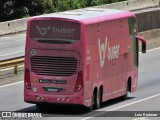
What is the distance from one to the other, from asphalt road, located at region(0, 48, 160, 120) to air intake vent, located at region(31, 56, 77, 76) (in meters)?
1.28

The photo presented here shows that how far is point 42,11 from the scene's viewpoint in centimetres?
6228

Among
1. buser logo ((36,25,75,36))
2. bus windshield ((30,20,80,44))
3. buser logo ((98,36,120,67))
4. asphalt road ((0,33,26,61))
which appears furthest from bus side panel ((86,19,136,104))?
asphalt road ((0,33,26,61))

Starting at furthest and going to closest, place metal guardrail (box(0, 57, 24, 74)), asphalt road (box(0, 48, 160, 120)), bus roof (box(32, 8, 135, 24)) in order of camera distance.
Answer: metal guardrail (box(0, 57, 24, 74))
bus roof (box(32, 8, 135, 24))
asphalt road (box(0, 48, 160, 120))

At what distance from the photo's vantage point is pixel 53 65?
81.5 feet

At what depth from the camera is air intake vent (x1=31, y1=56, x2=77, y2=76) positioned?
2470cm

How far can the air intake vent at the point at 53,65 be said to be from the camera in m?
24.7

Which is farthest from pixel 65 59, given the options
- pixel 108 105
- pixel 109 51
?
pixel 108 105

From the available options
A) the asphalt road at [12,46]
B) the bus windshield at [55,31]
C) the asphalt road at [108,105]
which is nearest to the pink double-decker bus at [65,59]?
the bus windshield at [55,31]

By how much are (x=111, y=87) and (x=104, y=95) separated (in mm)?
663

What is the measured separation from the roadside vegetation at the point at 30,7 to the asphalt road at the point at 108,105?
25917mm

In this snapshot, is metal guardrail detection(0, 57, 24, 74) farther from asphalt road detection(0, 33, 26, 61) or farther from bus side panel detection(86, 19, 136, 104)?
asphalt road detection(0, 33, 26, 61)

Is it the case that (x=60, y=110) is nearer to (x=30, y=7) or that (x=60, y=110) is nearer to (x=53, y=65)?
(x=53, y=65)

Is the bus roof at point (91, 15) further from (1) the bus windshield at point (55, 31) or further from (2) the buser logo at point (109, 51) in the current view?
(2) the buser logo at point (109, 51)

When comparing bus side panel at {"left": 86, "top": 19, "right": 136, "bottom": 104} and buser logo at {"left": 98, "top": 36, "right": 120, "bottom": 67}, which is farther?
buser logo at {"left": 98, "top": 36, "right": 120, "bottom": 67}
